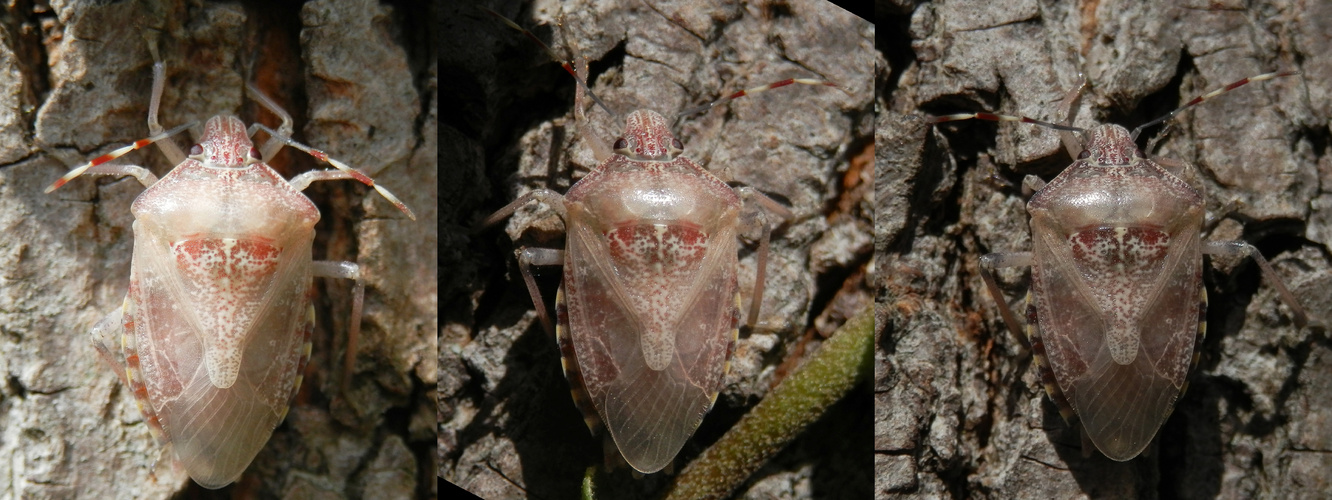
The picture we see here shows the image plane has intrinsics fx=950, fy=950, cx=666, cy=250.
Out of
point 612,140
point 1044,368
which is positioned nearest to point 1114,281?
point 1044,368

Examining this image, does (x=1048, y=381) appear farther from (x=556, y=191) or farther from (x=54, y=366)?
(x=54, y=366)

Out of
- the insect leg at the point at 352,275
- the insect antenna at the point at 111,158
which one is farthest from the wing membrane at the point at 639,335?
the insect antenna at the point at 111,158

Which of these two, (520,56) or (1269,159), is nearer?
(1269,159)

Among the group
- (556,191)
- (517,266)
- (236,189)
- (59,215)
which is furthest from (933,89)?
(59,215)

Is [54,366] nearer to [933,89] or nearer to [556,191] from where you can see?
[556,191]

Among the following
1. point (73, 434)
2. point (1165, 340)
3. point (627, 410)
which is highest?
point (1165, 340)

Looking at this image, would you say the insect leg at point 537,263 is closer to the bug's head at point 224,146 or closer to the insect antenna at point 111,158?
the bug's head at point 224,146

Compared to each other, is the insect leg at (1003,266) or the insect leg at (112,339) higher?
the insect leg at (1003,266)

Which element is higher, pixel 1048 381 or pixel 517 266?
pixel 517 266
